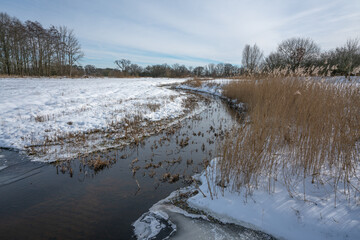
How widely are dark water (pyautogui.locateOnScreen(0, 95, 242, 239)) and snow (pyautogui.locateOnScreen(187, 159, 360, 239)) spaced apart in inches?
40.6

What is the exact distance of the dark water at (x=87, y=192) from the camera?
2400mm

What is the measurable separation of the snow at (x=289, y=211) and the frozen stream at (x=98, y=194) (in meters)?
0.19

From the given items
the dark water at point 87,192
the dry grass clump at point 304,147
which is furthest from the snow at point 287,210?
the dark water at point 87,192

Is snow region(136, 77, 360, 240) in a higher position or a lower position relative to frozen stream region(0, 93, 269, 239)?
higher

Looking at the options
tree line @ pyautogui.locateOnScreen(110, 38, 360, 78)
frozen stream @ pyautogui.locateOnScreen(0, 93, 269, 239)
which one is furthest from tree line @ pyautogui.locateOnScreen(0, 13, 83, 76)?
frozen stream @ pyautogui.locateOnScreen(0, 93, 269, 239)

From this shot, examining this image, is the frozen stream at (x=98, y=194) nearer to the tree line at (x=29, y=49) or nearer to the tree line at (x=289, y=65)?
the tree line at (x=289, y=65)

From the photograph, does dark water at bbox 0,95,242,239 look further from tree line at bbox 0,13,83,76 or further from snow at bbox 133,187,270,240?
tree line at bbox 0,13,83,76

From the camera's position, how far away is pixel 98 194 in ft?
10.3

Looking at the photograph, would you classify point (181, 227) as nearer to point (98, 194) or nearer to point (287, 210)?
point (287, 210)

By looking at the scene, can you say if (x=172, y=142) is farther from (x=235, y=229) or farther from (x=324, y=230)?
(x=324, y=230)

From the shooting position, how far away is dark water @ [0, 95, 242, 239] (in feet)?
7.88

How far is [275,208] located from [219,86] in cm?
1885

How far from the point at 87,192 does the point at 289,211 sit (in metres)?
3.32

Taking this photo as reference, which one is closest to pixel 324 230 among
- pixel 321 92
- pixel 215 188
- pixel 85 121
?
pixel 215 188
